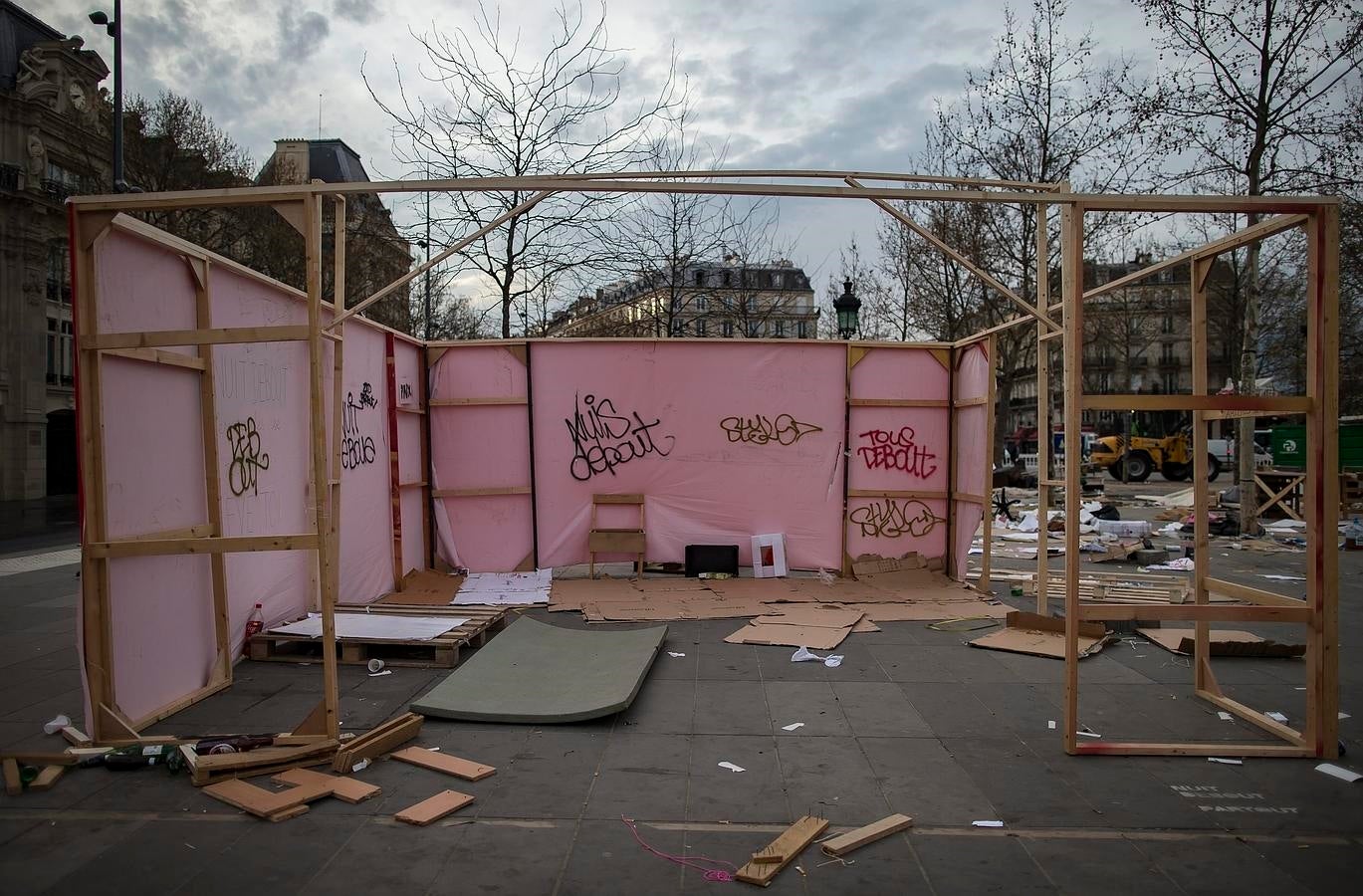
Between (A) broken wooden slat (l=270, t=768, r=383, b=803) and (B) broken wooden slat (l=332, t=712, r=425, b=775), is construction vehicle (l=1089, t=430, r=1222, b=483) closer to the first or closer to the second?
(B) broken wooden slat (l=332, t=712, r=425, b=775)

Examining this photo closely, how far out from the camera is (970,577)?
1070cm

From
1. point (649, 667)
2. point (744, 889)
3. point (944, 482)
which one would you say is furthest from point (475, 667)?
point (944, 482)

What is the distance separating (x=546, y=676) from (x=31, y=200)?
32048 mm

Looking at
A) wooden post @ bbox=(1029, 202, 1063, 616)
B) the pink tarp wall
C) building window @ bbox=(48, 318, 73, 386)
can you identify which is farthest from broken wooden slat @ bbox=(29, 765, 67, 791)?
building window @ bbox=(48, 318, 73, 386)

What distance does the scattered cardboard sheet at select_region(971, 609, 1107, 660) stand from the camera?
275 inches

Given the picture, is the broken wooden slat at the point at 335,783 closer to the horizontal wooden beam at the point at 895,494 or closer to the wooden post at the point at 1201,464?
the wooden post at the point at 1201,464

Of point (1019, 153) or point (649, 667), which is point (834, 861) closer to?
point (649, 667)

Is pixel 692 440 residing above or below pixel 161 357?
below

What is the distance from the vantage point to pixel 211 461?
579 centimetres

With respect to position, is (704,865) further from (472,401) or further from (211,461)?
(472,401)

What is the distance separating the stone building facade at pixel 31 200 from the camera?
28.0m

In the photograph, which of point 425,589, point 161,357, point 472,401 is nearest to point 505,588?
point 425,589

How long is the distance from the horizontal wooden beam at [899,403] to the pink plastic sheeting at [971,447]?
234 mm

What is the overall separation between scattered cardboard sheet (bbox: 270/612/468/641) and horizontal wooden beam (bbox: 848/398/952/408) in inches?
220
